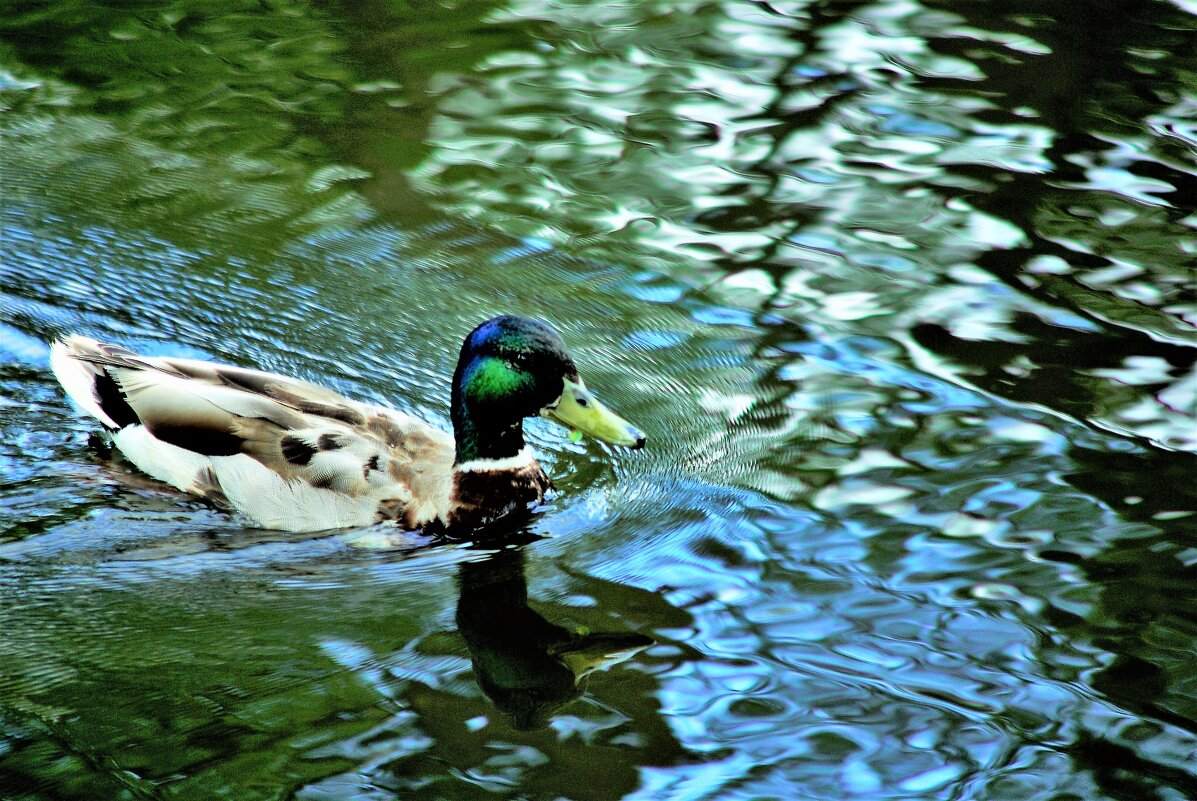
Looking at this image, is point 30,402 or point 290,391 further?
point 30,402

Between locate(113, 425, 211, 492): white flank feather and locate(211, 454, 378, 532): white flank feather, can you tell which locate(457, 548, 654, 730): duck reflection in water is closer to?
locate(211, 454, 378, 532): white flank feather

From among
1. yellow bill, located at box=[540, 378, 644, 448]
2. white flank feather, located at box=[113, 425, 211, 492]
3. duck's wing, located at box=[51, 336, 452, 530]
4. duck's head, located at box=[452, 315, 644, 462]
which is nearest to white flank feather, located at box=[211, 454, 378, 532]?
duck's wing, located at box=[51, 336, 452, 530]

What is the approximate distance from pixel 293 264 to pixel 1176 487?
455 cm

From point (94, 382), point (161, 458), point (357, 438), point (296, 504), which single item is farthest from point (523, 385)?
point (94, 382)

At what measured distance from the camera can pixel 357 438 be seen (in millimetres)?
5906

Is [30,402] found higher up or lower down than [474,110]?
lower down

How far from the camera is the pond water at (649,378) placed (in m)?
4.54

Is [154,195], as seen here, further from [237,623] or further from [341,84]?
[237,623]

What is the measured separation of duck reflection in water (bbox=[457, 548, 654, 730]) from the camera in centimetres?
471

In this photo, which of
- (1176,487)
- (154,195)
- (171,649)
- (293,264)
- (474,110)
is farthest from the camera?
(474,110)

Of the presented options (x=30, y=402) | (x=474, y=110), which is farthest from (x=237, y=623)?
(x=474, y=110)

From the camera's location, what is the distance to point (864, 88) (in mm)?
9703

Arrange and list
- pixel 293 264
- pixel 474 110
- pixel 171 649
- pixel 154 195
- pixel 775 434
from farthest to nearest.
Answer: pixel 474 110
pixel 154 195
pixel 293 264
pixel 775 434
pixel 171 649

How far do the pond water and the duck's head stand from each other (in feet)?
1.50
